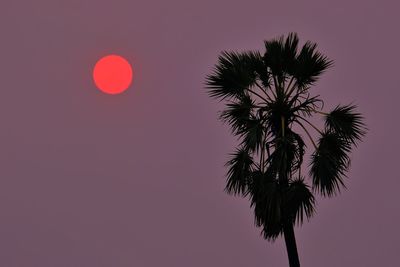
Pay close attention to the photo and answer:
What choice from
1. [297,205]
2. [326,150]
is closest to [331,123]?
[326,150]

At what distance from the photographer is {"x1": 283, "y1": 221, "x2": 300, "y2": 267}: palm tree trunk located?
32250 millimetres

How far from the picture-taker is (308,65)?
113 feet

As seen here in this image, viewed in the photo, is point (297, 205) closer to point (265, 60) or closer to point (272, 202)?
point (272, 202)

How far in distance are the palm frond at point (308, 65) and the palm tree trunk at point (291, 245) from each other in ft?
16.3

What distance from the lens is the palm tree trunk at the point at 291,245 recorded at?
32.2m

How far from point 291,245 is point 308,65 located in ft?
20.2

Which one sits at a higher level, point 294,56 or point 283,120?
point 294,56

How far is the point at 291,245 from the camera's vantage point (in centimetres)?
3234

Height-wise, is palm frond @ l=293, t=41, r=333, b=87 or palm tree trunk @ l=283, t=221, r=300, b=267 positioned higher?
palm frond @ l=293, t=41, r=333, b=87

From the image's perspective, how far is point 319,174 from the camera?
108ft

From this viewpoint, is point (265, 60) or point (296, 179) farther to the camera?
point (265, 60)

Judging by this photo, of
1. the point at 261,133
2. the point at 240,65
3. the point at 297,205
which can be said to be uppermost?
the point at 240,65

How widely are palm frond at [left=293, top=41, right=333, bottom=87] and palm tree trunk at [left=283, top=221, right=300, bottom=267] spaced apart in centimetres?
496

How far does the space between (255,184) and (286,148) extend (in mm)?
1492
